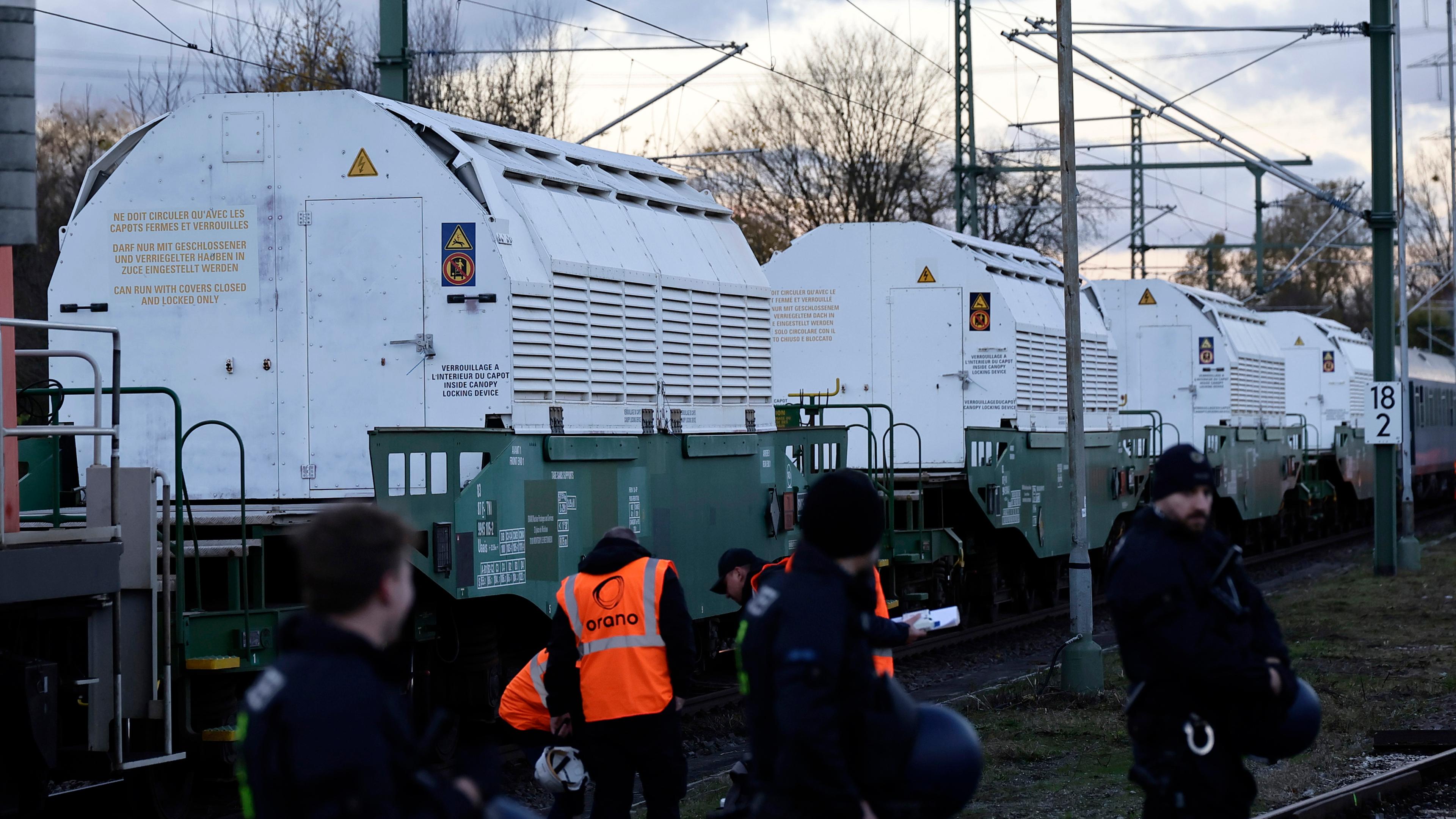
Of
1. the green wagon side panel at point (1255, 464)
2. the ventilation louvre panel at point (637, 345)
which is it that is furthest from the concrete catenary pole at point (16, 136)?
the green wagon side panel at point (1255, 464)

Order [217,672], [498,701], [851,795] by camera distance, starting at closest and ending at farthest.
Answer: [851,795] → [217,672] → [498,701]

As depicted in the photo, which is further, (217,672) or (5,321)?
(217,672)

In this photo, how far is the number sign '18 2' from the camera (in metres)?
21.7

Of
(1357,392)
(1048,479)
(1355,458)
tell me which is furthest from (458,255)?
(1357,392)

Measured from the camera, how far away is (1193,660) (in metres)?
4.95

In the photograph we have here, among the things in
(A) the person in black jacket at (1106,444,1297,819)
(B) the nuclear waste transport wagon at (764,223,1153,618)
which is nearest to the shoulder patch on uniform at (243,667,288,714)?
(A) the person in black jacket at (1106,444,1297,819)

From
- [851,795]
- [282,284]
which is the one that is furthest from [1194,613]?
[282,284]

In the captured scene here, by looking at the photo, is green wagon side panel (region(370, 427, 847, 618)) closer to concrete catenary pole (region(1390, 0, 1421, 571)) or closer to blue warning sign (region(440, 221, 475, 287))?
blue warning sign (region(440, 221, 475, 287))

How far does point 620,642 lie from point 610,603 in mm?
174

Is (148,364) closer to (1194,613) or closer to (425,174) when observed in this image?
(425,174)

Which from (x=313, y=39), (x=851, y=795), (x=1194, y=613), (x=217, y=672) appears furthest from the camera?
(x=313, y=39)

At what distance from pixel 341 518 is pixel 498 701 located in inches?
308

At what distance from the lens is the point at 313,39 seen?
3130 centimetres

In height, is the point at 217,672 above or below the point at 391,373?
below
